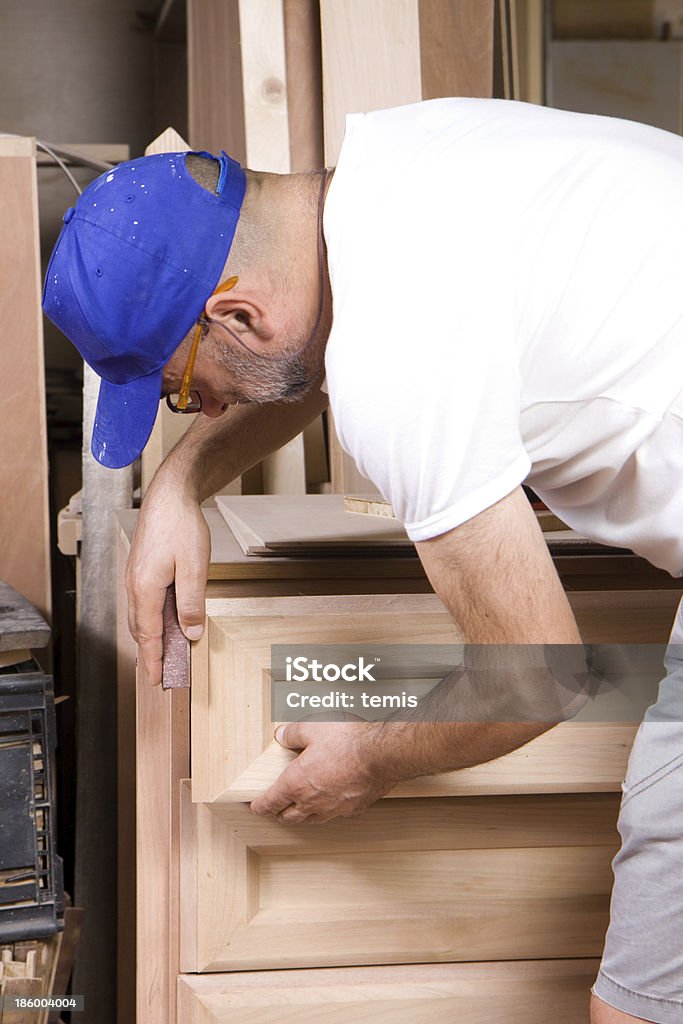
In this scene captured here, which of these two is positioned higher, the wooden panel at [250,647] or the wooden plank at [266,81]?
the wooden plank at [266,81]

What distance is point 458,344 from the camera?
0.82 meters

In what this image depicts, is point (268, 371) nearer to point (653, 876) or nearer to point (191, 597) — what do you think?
point (191, 597)

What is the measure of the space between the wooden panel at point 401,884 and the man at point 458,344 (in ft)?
0.29

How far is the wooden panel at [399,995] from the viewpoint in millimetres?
1120

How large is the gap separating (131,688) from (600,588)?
893 millimetres

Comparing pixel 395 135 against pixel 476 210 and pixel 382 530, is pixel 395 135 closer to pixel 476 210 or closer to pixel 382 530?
pixel 476 210

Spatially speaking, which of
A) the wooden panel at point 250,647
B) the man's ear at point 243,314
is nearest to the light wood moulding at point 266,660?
the wooden panel at point 250,647

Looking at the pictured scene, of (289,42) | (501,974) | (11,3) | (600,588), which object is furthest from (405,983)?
(11,3)

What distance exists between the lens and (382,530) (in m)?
Answer: 1.19

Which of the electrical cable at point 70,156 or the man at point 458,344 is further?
the electrical cable at point 70,156

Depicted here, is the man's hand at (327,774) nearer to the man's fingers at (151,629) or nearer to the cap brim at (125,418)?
the man's fingers at (151,629)

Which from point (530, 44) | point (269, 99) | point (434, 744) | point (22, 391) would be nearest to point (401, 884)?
point (434, 744)

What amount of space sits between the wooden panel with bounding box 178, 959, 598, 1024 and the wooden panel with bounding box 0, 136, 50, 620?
0.92m

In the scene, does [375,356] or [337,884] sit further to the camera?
[337,884]
